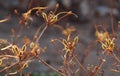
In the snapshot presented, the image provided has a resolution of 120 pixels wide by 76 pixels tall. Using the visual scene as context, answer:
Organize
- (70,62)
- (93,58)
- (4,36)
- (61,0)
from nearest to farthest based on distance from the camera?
1. (70,62)
2. (93,58)
3. (4,36)
4. (61,0)

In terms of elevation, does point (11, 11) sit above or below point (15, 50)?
below

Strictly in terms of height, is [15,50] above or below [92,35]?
above

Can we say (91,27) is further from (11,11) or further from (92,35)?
(11,11)

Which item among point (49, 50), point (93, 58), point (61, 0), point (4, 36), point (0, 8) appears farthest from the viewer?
point (0, 8)

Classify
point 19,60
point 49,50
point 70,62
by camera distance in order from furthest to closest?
point 49,50 < point 70,62 < point 19,60

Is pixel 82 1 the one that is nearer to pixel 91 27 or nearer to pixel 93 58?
pixel 91 27

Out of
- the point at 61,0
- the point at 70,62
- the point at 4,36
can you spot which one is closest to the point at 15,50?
the point at 70,62

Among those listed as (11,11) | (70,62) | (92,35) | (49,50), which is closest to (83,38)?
(92,35)

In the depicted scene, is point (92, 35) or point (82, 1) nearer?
point (92, 35)

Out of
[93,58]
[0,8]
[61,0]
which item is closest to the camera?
[93,58]
